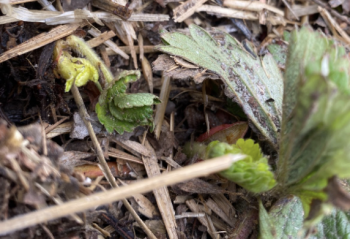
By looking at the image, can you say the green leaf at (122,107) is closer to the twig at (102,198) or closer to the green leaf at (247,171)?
the green leaf at (247,171)

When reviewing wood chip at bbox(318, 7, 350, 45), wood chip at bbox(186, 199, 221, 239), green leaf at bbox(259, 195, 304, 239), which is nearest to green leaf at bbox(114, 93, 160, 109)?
wood chip at bbox(186, 199, 221, 239)

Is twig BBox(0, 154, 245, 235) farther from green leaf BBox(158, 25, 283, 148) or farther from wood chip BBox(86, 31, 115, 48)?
wood chip BBox(86, 31, 115, 48)

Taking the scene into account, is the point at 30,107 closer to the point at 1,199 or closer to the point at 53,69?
the point at 53,69

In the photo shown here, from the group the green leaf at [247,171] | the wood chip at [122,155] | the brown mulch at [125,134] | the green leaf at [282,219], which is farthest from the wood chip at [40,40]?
the green leaf at [282,219]

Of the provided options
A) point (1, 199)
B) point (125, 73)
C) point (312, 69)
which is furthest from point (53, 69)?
point (312, 69)

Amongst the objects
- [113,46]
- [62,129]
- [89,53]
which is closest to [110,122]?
[62,129]

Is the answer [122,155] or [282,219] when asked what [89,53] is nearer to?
[122,155]
